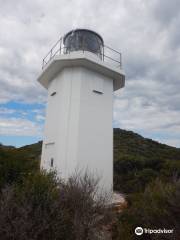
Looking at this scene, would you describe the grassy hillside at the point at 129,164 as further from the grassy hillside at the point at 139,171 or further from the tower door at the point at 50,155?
the tower door at the point at 50,155

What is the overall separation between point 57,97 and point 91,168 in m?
3.51

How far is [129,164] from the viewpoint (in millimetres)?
17391

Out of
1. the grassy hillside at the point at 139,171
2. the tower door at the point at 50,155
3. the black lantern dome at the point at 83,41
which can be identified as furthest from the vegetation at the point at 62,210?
the black lantern dome at the point at 83,41

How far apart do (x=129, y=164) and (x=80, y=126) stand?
30.9 feet

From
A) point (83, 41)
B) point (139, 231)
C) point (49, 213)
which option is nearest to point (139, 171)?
point (83, 41)

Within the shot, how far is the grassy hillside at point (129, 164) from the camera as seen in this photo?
701 cm

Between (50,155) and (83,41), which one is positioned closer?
(50,155)

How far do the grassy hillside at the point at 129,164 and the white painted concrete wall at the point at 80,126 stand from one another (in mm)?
1164

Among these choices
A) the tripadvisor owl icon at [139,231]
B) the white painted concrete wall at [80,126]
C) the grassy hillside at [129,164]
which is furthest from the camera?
the white painted concrete wall at [80,126]

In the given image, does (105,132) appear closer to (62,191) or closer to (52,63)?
(52,63)

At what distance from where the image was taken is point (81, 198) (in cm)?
578

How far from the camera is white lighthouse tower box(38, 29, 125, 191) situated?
909cm

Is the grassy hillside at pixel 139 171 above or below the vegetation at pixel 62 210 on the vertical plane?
above

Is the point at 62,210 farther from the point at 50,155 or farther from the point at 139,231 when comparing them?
the point at 50,155
